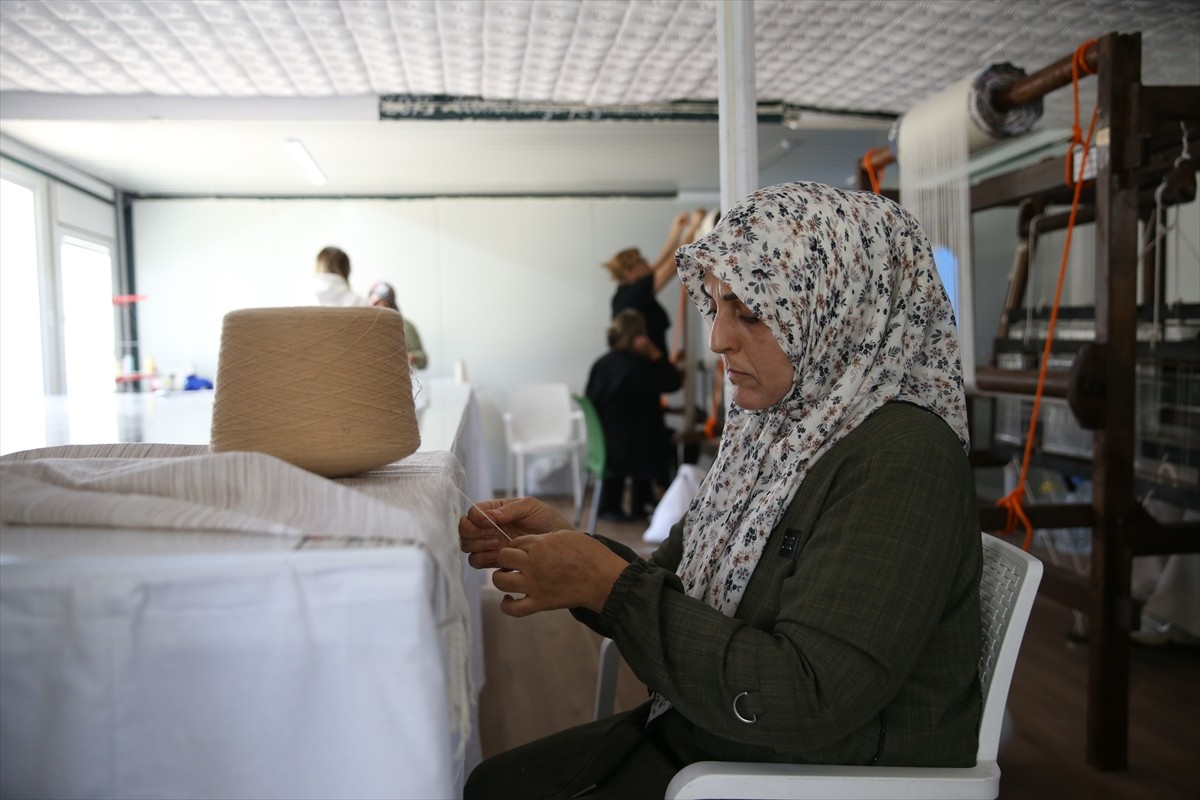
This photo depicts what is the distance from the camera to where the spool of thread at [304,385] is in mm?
746

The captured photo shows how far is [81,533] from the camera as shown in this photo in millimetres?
654

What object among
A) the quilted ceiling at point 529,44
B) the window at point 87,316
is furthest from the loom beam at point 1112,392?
the window at point 87,316

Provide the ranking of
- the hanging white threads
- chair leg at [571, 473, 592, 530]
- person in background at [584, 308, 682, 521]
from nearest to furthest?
1. the hanging white threads
2. person in background at [584, 308, 682, 521]
3. chair leg at [571, 473, 592, 530]

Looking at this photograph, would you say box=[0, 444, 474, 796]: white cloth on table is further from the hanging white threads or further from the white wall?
the white wall

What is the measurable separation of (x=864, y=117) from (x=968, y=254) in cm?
115

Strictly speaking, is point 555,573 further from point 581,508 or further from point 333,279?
point 581,508

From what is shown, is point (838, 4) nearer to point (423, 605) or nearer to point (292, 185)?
point (423, 605)

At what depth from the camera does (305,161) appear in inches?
205

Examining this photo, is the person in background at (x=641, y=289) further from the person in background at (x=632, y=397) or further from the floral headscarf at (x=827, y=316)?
the floral headscarf at (x=827, y=316)

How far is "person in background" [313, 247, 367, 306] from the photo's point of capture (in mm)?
3578

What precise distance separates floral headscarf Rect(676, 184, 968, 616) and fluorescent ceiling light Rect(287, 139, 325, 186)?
4280mm

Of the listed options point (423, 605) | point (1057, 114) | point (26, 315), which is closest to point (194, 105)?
point (26, 315)

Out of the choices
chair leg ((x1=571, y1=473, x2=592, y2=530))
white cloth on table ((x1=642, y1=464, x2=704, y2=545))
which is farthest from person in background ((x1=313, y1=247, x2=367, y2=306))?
chair leg ((x1=571, y1=473, x2=592, y2=530))

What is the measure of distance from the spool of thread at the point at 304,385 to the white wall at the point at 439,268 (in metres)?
5.94
